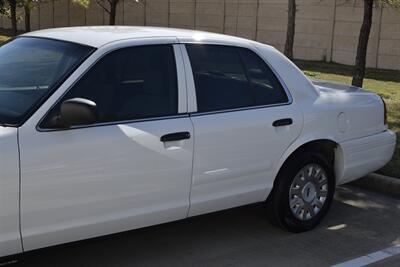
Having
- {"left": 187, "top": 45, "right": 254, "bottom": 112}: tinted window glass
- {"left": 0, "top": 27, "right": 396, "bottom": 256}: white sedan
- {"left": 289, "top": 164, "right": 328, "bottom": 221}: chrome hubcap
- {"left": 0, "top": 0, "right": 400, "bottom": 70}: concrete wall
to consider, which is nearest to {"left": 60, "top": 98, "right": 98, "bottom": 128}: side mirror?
{"left": 0, "top": 27, "right": 396, "bottom": 256}: white sedan

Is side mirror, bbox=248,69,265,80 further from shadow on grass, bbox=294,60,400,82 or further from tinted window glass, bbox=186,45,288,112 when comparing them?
shadow on grass, bbox=294,60,400,82

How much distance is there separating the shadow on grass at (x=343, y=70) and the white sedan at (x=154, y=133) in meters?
12.2

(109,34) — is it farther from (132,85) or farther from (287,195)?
(287,195)

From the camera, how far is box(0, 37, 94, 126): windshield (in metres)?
3.80

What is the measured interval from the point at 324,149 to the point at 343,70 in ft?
45.4

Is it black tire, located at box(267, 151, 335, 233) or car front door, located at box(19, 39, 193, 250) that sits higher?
car front door, located at box(19, 39, 193, 250)

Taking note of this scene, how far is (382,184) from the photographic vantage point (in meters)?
6.57

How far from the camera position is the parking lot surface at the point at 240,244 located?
Result: 4543 mm

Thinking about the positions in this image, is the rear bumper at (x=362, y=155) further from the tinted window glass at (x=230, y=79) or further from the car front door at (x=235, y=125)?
the tinted window glass at (x=230, y=79)

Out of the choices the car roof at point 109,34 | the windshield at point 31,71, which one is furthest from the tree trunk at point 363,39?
the windshield at point 31,71

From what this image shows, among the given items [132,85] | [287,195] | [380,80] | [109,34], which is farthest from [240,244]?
[380,80]

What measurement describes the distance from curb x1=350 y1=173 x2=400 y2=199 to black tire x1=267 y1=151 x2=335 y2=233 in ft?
4.60

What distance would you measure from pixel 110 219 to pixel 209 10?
23064 millimetres

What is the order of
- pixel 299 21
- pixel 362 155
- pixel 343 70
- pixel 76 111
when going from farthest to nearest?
pixel 299 21 → pixel 343 70 → pixel 362 155 → pixel 76 111
